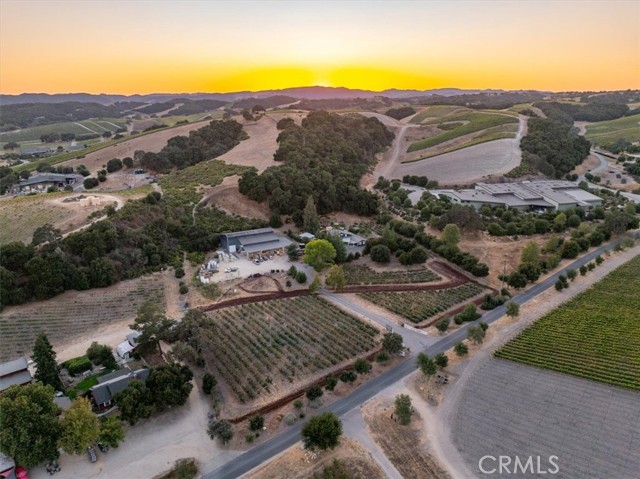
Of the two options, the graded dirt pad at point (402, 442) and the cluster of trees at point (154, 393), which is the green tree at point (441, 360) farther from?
the cluster of trees at point (154, 393)

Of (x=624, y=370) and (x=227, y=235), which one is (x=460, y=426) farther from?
(x=227, y=235)

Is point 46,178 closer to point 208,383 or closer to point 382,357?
point 208,383

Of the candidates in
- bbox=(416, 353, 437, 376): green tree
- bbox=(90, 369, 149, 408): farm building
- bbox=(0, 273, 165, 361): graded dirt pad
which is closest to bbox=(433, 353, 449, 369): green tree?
bbox=(416, 353, 437, 376): green tree

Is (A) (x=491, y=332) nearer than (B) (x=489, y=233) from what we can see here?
Yes

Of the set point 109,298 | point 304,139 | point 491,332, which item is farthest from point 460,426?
point 304,139

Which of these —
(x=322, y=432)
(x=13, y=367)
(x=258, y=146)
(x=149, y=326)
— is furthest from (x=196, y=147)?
(x=322, y=432)

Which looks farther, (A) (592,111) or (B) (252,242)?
(A) (592,111)

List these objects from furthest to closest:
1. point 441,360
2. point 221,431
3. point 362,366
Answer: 1. point 441,360
2. point 362,366
3. point 221,431
